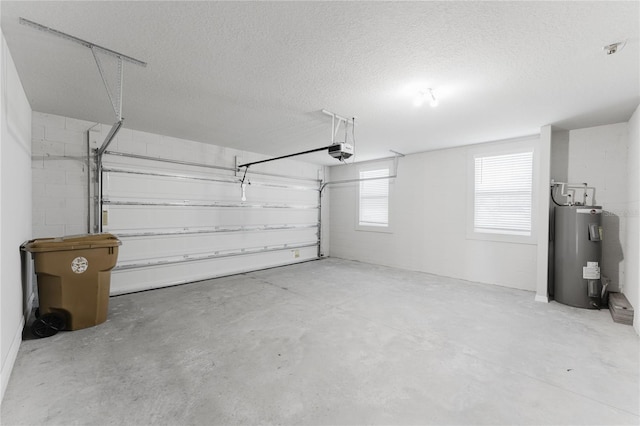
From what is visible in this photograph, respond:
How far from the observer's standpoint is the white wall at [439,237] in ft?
15.5

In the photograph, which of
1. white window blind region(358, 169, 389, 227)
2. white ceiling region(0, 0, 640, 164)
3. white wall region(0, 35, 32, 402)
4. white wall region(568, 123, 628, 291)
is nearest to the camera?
white ceiling region(0, 0, 640, 164)

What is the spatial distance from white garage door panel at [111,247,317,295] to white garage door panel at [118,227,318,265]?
0.66 ft

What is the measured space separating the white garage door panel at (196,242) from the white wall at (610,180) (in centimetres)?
529

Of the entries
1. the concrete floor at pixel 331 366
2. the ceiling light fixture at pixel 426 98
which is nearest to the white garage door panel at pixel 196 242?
the concrete floor at pixel 331 366

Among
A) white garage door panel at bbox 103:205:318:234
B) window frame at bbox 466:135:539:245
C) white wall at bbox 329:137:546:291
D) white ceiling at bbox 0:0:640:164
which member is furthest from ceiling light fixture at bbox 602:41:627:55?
white garage door panel at bbox 103:205:318:234

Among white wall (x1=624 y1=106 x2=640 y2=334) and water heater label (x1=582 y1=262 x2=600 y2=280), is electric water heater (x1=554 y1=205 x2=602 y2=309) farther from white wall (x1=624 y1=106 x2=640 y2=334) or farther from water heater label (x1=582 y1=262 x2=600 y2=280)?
white wall (x1=624 y1=106 x2=640 y2=334)

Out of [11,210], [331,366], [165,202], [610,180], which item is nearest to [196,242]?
[165,202]

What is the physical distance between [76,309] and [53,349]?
0.47 metres

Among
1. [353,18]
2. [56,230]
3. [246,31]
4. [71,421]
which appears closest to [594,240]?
[353,18]

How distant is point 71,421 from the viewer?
167cm

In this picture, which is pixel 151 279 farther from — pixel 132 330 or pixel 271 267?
pixel 271 267

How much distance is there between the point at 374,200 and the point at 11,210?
5.82 meters

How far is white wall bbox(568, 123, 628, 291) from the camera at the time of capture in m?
3.77

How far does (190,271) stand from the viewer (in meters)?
4.98
